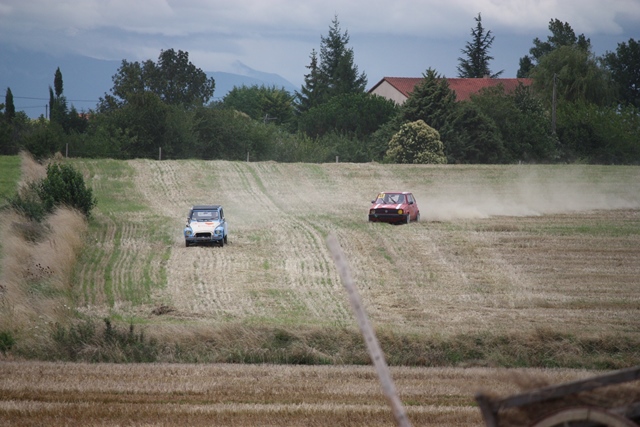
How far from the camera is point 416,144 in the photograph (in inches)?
2886

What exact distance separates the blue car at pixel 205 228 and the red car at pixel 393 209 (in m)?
8.62

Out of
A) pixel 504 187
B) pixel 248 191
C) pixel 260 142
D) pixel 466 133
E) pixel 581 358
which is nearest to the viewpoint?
pixel 581 358

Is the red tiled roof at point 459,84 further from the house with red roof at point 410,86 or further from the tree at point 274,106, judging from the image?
the tree at point 274,106

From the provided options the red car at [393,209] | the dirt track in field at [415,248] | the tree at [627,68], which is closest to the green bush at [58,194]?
the dirt track in field at [415,248]

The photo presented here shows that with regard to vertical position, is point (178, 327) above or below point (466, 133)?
below

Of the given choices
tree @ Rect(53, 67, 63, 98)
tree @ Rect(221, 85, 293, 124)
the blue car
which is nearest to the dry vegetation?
the blue car

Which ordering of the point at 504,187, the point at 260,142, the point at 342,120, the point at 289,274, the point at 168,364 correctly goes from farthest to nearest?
the point at 342,120
the point at 260,142
the point at 504,187
the point at 289,274
the point at 168,364

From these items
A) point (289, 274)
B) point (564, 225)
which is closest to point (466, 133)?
point (564, 225)

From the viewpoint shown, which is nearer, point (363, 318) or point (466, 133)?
point (363, 318)

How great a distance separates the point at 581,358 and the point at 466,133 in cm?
6242

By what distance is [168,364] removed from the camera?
1553cm

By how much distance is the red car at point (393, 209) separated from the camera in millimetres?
39906

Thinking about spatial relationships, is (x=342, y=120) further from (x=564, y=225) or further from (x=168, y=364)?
(x=168, y=364)

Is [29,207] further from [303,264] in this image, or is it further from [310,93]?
[310,93]
